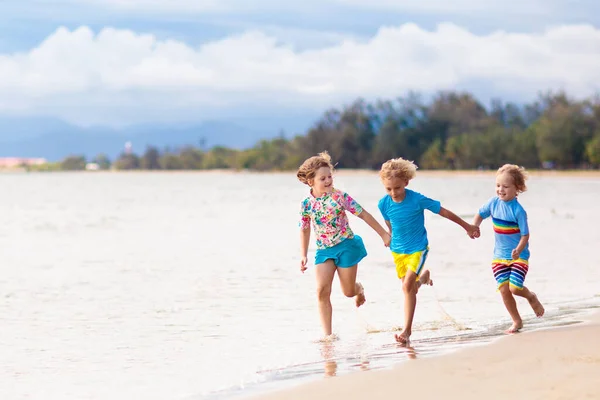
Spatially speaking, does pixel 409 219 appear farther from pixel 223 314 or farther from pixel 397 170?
pixel 223 314

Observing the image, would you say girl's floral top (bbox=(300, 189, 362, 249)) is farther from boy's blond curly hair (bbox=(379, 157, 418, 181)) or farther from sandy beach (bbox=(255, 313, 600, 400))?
sandy beach (bbox=(255, 313, 600, 400))

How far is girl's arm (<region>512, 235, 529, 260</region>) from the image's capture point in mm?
6844

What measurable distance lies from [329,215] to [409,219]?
0.65 meters

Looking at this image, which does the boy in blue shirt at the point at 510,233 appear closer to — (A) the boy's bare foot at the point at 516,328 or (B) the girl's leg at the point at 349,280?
(A) the boy's bare foot at the point at 516,328

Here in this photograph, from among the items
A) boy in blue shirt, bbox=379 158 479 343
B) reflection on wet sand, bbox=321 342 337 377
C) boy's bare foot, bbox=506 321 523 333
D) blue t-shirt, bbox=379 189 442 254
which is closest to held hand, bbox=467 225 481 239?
boy in blue shirt, bbox=379 158 479 343

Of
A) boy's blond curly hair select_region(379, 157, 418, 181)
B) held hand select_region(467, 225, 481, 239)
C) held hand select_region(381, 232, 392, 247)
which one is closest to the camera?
boy's blond curly hair select_region(379, 157, 418, 181)

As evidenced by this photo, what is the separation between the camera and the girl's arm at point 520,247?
22.5 ft

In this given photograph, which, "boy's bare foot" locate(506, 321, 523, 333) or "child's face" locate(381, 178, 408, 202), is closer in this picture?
"child's face" locate(381, 178, 408, 202)

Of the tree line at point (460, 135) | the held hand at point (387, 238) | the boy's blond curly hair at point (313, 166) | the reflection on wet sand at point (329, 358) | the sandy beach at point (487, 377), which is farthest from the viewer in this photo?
the tree line at point (460, 135)

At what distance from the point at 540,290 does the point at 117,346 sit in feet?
17.2

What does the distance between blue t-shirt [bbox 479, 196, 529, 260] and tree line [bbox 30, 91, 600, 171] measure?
80349 mm

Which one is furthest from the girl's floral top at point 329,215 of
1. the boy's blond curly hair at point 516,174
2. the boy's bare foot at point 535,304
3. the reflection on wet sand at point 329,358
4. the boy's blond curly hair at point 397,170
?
the boy's bare foot at point 535,304

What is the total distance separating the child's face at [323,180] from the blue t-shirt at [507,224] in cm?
123

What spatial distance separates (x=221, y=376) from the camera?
6215 millimetres
